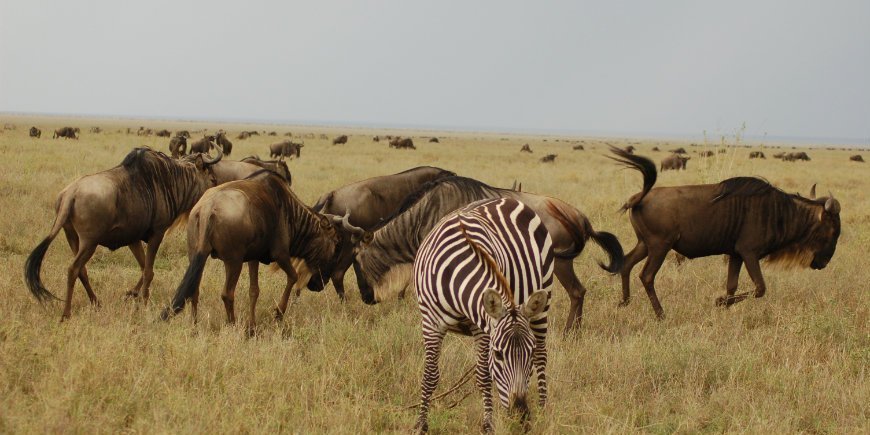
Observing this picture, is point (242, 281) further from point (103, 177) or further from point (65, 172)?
point (65, 172)

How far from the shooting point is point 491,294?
3281mm

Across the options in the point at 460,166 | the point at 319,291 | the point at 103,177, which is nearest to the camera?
the point at 103,177

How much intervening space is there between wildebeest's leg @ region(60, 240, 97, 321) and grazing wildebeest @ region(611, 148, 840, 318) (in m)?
5.37

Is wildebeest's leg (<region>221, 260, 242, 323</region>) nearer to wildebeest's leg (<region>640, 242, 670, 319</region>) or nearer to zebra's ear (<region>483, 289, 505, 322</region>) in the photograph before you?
zebra's ear (<region>483, 289, 505, 322</region>)

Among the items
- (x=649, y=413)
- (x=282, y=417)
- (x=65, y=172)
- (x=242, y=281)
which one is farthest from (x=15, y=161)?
(x=649, y=413)

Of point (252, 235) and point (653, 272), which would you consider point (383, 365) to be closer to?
point (252, 235)

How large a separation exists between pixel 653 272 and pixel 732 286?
1020mm

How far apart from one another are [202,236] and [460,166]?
22.5 metres

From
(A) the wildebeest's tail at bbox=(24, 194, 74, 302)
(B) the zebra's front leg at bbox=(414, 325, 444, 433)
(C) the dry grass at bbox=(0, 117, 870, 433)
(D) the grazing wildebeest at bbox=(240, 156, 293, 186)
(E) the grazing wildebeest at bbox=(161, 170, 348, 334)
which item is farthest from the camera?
(D) the grazing wildebeest at bbox=(240, 156, 293, 186)

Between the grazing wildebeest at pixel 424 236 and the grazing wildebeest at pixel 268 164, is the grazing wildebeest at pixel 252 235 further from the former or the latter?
the grazing wildebeest at pixel 268 164

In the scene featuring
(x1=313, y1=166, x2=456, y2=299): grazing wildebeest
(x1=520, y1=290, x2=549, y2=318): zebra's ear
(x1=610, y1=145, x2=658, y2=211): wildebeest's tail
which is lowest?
(x1=313, y1=166, x2=456, y2=299): grazing wildebeest

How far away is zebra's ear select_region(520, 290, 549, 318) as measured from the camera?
3.42 metres

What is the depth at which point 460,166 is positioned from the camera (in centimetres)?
2823

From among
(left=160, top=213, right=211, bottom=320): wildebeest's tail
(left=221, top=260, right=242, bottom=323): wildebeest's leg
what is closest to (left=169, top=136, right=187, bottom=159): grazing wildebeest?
(left=160, top=213, right=211, bottom=320): wildebeest's tail
